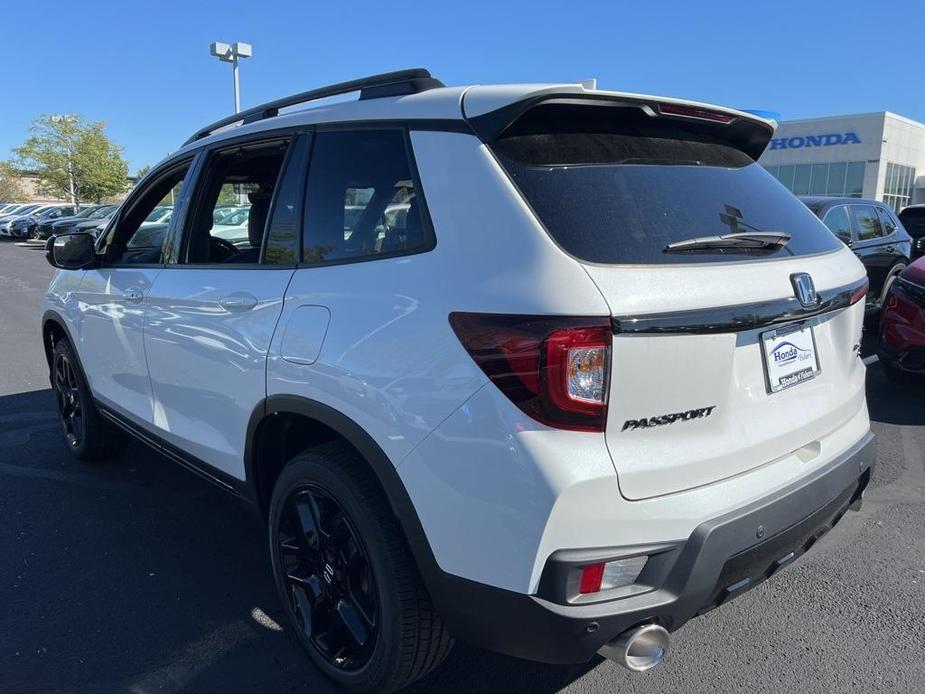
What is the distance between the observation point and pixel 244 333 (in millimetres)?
2523

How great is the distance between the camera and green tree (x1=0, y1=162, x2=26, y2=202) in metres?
63.8

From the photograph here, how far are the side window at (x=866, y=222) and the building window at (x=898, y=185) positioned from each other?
41.0m

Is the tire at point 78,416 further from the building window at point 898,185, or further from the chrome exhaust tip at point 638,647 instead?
the building window at point 898,185

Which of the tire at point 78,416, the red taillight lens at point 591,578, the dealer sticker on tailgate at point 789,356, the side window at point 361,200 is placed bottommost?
the tire at point 78,416

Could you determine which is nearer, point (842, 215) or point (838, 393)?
point (838, 393)

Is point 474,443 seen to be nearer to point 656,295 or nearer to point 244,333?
point 656,295

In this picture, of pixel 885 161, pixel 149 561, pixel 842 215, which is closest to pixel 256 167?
pixel 149 561

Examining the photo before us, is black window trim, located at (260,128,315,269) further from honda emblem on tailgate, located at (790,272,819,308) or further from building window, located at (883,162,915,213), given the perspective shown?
building window, located at (883,162,915,213)

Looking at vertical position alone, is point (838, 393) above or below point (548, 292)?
below

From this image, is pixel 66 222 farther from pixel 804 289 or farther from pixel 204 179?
pixel 804 289

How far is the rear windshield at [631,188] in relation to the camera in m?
1.84

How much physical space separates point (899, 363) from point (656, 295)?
4.59 metres

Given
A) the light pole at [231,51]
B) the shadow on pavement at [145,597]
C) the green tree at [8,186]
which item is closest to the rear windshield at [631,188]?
the shadow on pavement at [145,597]

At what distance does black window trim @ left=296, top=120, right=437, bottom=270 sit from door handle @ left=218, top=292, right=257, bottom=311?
240 mm
